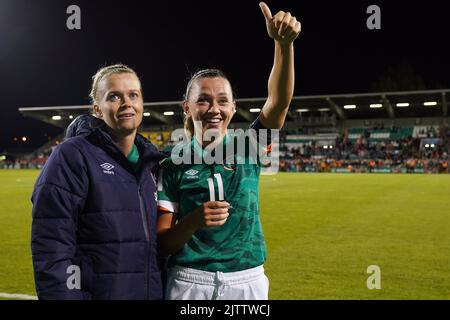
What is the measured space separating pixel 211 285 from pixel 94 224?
0.66 m

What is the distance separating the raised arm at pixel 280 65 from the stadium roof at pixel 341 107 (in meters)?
38.3

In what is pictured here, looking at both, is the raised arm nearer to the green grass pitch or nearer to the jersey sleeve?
the jersey sleeve

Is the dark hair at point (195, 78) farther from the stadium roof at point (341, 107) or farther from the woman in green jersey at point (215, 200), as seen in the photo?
the stadium roof at point (341, 107)

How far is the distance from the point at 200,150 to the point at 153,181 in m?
0.30

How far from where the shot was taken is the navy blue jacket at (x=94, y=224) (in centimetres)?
220

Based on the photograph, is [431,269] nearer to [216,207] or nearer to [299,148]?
[216,207]

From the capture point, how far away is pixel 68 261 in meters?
2.23

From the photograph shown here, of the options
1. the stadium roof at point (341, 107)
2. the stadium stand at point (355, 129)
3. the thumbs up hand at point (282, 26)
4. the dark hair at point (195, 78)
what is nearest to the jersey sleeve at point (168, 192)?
the dark hair at point (195, 78)

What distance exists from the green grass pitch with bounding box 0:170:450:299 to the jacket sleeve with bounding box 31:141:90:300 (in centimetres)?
329

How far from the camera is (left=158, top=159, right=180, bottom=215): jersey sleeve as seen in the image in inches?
99.7

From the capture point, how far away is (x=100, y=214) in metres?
2.31

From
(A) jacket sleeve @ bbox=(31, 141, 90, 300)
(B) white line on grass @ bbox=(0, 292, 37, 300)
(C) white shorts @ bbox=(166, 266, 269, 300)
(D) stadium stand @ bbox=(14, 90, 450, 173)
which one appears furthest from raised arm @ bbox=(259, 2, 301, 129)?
(D) stadium stand @ bbox=(14, 90, 450, 173)

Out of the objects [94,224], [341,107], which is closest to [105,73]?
[94,224]
